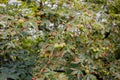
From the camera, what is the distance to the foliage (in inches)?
63.7

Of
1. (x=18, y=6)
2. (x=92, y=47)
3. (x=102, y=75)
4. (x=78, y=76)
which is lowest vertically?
(x=102, y=75)

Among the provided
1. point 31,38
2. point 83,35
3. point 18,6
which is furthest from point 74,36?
point 18,6

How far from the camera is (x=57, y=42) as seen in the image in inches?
62.1

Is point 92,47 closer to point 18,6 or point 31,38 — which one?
point 31,38

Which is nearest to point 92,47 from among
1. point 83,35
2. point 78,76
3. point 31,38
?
point 83,35

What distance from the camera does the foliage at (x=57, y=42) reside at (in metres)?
1.62

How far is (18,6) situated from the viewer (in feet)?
6.27

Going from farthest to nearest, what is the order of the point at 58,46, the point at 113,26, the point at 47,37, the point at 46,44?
the point at 113,26, the point at 47,37, the point at 46,44, the point at 58,46

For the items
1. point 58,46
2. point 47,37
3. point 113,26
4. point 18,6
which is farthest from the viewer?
point 113,26

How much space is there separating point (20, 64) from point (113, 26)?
814 millimetres

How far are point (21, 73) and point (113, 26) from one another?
0.84 metres

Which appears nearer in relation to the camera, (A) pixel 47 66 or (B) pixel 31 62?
(A) pixel 47 66

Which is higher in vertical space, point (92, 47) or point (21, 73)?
point (92, 47)

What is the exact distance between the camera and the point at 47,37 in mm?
1793
